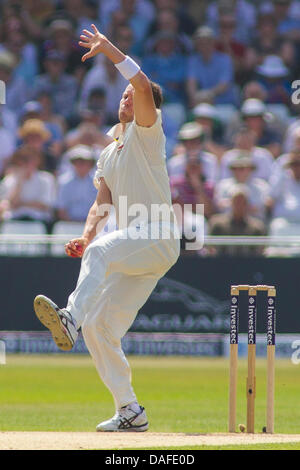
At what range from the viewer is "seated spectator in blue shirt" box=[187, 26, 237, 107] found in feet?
56.7

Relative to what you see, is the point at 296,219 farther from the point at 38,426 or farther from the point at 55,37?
the point at 38,426

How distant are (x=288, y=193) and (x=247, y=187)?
22.0 inches

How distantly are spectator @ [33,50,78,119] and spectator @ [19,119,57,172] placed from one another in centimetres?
149

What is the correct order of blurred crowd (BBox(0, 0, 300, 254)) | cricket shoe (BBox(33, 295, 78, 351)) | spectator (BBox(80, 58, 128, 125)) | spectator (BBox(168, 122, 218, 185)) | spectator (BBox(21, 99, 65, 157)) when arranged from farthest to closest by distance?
spectator (BBox(80, 58, 128, 125)) → spectator (BBox(21, 99, 65, 157)) → spectator (BBox(168, 122, 218, 185)) → blurred crowd (BBox(0, 0, 300, 254)) → cricket shoe (BBox(33, 295, 78, 351))

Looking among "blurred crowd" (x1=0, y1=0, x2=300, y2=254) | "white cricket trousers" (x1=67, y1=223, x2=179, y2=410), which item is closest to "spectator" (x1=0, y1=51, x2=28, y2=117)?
"blurred crowd" (x1=0, y1=0, x2=300, y2=254)

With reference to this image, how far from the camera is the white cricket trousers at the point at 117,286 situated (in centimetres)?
695

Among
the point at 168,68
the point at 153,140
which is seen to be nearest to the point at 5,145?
the point at 168,68

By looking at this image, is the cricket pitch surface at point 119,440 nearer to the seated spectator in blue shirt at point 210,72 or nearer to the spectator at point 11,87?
the seated spectator in blue shirt at point 210,72

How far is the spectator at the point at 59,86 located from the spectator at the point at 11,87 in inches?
8.8

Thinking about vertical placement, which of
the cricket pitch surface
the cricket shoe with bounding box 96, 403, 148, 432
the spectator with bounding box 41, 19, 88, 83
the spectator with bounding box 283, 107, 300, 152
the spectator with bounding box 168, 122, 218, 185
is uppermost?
the spectator with bounding box 41, 19, 88, 83

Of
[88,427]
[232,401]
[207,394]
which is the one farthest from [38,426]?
[207,394]

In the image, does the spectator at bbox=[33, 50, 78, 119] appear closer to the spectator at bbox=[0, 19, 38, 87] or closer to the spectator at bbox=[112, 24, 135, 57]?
the spectator at bbox=[0, 19, 38, 87]

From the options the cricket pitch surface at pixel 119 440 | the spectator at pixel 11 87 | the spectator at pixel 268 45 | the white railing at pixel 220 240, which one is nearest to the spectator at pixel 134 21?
the spectator at pixel 11 87

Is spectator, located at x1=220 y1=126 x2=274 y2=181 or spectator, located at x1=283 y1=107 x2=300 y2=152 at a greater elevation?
spectator, located at x1=283 y1=107 x2=300 y2=152
